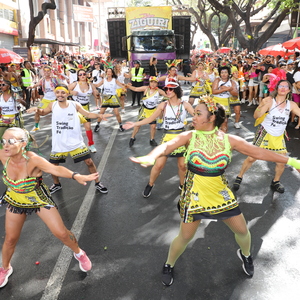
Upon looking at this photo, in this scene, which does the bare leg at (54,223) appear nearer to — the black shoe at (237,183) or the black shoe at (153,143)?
the black shoe at (237,183)

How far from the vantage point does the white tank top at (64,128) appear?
4.93 meters

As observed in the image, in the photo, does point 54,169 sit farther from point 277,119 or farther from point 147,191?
point 277,119

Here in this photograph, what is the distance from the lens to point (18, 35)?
30.0 meters

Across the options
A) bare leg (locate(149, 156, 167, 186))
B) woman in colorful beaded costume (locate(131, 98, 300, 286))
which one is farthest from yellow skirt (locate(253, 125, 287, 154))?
woman in colorful beaded costume (locate(131, 98, 300, 286))

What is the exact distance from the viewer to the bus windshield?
Answer: 1612cm

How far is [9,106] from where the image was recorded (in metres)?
6.67

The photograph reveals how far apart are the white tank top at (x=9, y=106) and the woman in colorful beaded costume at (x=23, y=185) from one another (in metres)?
3.94

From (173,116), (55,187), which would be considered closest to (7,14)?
(55,187)

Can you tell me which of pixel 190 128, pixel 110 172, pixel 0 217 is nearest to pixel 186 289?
pixel 190 128

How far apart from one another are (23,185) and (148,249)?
1.73m

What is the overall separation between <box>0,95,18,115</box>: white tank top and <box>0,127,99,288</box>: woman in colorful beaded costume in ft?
12.9

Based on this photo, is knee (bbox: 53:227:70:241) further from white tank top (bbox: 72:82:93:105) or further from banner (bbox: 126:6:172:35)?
banner (bbox: 126:6:172:35)

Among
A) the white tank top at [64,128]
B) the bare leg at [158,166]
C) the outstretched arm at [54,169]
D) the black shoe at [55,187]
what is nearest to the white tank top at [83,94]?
the white tank top at [64,128]

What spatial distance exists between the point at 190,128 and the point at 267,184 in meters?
3.01
